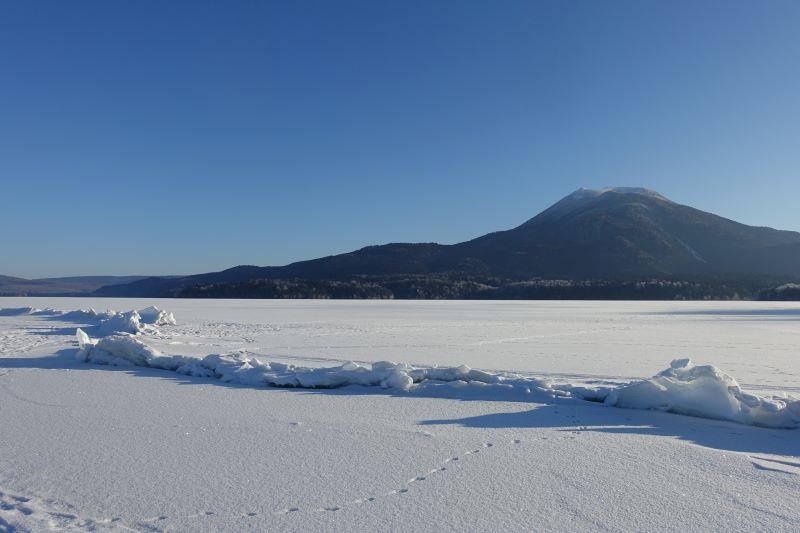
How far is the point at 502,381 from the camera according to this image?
24.3ft

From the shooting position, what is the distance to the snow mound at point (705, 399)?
5504 mm

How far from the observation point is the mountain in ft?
330

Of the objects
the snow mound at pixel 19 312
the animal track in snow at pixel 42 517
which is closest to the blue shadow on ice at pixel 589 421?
the animal track in snow at pixel 42 517

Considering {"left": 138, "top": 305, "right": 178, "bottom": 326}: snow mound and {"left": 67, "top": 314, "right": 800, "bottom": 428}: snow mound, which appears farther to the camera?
{"left": 138, "top": 305, "right": 178, "bottom": 326}: snow mound

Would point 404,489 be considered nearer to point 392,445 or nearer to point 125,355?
point 392,445

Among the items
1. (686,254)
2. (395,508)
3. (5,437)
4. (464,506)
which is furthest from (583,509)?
(686,254)

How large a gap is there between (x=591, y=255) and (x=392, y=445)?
4527 inches

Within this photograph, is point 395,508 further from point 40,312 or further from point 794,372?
point 40,312

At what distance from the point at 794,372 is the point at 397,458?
7.31 meters

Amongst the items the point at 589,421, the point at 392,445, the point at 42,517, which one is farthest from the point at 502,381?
the point at 42,517

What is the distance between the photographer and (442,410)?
621 cm

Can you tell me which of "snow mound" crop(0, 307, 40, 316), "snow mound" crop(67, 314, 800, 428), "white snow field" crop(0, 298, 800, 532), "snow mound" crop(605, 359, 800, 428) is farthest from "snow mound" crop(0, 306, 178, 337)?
"snow mound" crop(605, 359, 800, 428)

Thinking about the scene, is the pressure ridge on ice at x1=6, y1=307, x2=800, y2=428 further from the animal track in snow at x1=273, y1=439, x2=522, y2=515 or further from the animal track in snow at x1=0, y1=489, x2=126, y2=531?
the animal track in snow at x1=0, y1=489, x2=126, y2=531

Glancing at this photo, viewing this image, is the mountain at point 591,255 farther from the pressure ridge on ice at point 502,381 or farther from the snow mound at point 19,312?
the pressure ridge on ice at point 502,381
